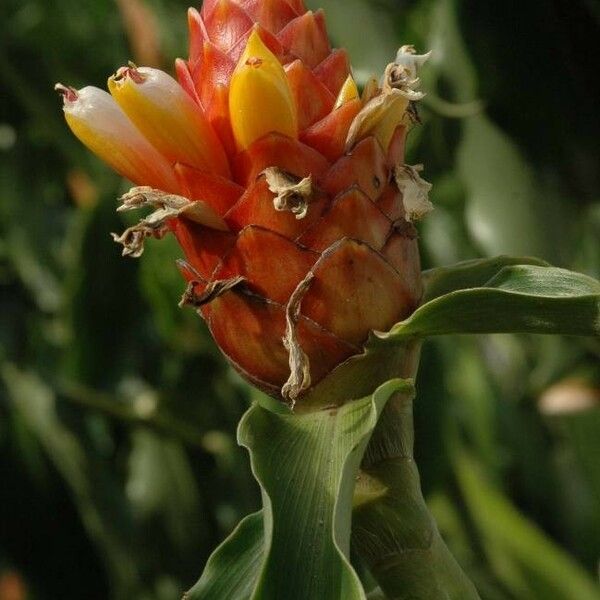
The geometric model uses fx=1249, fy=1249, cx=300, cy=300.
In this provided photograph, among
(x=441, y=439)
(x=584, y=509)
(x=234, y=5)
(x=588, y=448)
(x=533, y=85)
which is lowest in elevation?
(x=584, y=509)

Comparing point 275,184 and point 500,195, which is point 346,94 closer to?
point 275,184

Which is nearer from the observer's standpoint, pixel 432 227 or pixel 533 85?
pixel 533 85

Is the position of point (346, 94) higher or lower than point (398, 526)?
higher

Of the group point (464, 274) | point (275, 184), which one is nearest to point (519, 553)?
point (464, 274)

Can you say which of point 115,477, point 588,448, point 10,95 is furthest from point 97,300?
point 588,448

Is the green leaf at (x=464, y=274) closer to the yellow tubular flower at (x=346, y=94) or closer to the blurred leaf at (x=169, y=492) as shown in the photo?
the yellow tubular flower at (x=346, y=94)

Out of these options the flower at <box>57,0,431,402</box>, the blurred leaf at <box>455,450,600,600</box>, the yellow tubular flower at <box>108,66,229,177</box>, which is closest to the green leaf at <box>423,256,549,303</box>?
the flower at <box>57,0,431,402</box>

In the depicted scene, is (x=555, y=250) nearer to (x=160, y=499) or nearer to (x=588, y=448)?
(x=588, y=448)

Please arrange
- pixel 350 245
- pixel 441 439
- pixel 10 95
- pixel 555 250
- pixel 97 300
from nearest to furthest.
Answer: pixel 350 245 → pixel 555 250 → pixel 441 439 → pixel 97 300 → pixel 10 95
